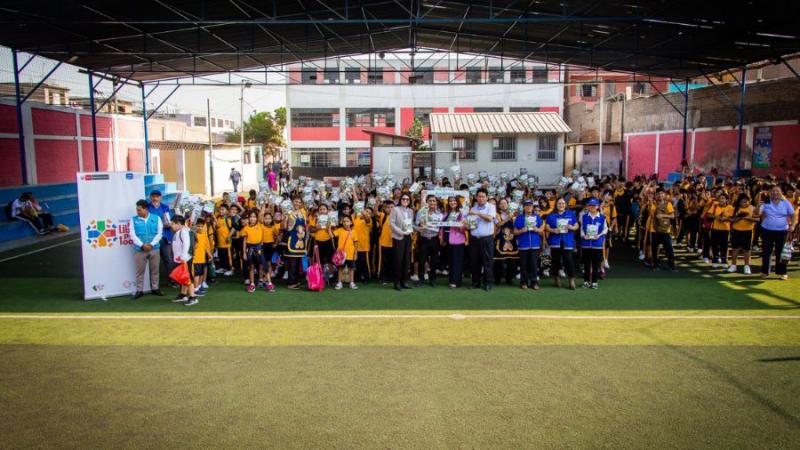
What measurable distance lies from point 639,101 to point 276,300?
29162 mm

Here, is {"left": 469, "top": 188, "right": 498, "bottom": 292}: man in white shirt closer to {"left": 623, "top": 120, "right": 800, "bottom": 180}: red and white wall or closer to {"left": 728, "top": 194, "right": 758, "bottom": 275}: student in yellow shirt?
{"left": 728, "top": 194, "right": 758, "bottom": 275}: student in yellow shirt

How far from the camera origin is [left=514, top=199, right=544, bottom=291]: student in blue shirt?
406 inches

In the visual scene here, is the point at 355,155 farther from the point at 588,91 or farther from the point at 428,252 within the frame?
the point at 428,252

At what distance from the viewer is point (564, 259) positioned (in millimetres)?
10547

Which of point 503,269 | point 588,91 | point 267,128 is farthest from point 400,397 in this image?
point 267,128

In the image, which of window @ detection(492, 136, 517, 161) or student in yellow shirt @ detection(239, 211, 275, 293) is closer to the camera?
student in yellow shirt @ detection(239, 211, 275, 293)

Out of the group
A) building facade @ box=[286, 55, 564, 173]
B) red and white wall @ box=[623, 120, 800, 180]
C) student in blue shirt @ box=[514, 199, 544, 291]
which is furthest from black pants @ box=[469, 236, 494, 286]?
building facade @ box=[286, 55, 564, 173]

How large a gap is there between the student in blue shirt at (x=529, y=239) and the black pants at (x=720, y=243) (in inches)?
164

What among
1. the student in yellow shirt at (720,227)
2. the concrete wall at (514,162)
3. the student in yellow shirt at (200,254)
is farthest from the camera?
the concrete wall at (514,162)

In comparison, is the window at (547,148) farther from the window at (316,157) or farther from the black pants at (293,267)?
the window at (316,157)

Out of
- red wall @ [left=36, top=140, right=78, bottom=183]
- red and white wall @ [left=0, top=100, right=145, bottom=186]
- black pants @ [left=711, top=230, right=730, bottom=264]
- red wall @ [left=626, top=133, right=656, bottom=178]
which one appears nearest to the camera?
black pants @ [left=711, top=230, right=730, bottom=264]

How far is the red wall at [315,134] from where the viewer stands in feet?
137

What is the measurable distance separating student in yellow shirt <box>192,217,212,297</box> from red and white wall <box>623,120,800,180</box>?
1921cm

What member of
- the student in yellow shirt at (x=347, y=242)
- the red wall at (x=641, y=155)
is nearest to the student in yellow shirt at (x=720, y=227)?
the student in yellow shirt at (x=347, y=242)
